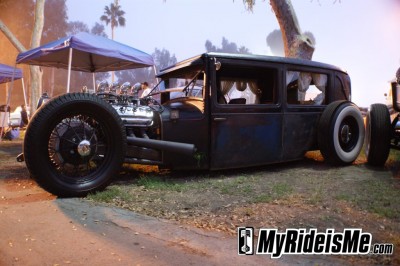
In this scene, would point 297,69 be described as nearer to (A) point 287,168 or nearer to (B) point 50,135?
(A) point 287,168

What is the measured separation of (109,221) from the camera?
2357mm

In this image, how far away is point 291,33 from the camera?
8.92 meters

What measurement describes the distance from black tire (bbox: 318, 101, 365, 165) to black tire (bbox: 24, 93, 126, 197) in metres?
2.82

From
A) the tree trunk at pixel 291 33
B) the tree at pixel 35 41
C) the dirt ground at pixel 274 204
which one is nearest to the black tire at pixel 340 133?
the dirt ground at pixel 274 204

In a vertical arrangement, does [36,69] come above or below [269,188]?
above

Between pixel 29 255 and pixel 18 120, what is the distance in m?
10.7

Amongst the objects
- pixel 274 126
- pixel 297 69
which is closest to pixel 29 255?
pixel 274 126

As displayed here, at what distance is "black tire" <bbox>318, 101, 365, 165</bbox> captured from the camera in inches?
170

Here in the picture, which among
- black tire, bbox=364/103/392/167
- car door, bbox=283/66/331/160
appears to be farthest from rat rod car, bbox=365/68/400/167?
car door, bbox=283/66/331/160

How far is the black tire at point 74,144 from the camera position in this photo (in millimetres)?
2805

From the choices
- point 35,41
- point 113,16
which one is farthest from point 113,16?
point 35,41

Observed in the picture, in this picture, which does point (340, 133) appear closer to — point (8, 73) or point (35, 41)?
point (8, 73)

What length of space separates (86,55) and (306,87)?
252 inches

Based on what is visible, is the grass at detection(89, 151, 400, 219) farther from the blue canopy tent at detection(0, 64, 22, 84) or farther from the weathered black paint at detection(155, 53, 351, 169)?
the blue canopy tent at detection(0, 64, 22, 84)
